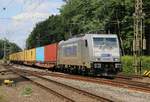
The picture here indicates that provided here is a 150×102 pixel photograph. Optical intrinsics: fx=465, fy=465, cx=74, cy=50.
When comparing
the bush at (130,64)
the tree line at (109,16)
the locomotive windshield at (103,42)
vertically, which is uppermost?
the tree line at (109,16)

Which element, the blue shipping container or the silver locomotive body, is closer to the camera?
the silver locomotive body

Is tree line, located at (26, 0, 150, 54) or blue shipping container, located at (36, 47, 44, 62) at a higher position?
tree line, located at (26, 0, 150, 54)

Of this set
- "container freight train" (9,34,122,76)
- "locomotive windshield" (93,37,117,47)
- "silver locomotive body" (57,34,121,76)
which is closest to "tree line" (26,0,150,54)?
"container freight train" (9,34,122,76)

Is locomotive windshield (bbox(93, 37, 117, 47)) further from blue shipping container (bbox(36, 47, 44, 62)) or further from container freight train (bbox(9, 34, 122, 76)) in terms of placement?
blue shipping container (bbox(36, 47, 44, 62))

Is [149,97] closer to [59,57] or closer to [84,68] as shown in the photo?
[84,68]

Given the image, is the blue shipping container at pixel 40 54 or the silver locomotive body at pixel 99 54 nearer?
the silver locomotive body at pixel 99 54

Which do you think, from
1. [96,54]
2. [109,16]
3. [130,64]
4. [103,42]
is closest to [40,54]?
[109,16]

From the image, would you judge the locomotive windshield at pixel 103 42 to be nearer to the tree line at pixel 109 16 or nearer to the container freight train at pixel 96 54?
the container freight train at pixel 96 54

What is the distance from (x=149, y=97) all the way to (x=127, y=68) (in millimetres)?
26146

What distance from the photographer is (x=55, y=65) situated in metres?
A: 47.3

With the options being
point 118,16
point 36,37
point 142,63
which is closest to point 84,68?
point 142,63

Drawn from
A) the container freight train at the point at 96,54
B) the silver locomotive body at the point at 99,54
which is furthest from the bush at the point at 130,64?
the silver locomotive body at the point at 99,54

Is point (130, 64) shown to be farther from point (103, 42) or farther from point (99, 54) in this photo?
point (99, 54)

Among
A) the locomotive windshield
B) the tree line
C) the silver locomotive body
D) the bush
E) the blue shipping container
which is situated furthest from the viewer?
the tree line
